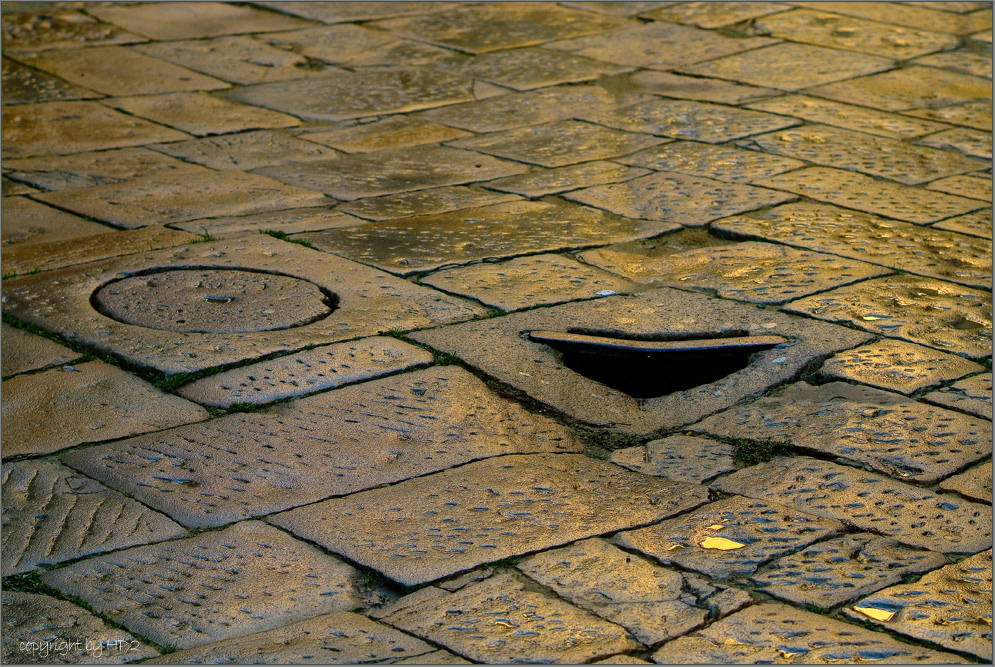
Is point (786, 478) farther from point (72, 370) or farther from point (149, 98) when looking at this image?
point (149, 98)

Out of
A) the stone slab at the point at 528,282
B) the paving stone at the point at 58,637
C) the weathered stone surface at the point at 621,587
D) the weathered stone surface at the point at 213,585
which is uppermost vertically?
the stone slab at the point at 528,282

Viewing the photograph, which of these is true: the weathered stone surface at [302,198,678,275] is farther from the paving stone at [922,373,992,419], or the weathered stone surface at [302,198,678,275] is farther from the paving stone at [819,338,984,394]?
the paving stone at [922,373,992,419]

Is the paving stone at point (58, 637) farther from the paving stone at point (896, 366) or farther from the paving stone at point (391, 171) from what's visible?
the paving stone at point (391, 171)

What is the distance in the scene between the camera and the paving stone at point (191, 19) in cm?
728

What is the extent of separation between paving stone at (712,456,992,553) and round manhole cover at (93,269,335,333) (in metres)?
1.49

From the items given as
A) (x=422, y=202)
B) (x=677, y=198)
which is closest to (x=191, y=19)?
(x=422, y=202)

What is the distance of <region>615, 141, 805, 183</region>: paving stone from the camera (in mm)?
5086

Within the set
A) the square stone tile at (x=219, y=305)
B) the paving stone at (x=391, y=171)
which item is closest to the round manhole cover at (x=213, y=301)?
the square stone tile at (x=219, y=305)

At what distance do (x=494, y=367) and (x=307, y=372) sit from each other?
52cm

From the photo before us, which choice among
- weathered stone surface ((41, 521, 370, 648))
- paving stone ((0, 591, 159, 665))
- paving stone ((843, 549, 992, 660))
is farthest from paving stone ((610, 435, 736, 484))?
paving stone ((0, 591, 159, 665))

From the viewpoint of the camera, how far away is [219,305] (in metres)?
3.75

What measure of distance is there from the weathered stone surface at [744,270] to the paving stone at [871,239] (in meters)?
0.10

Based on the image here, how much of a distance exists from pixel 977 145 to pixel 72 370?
412cm

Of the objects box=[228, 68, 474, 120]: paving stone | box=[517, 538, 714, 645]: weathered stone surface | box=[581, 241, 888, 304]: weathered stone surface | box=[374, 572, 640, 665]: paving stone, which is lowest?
box=[374, 572, 640, 665]: paving stone
